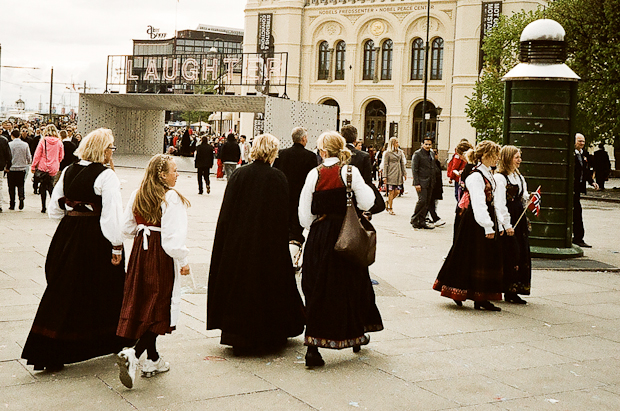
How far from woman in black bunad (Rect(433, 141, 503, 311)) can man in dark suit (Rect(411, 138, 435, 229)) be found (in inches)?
291

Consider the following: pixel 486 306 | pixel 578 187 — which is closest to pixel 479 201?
pixel 486 306

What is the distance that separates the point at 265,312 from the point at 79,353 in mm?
1402

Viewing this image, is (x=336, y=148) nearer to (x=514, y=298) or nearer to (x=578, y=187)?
(x=514, y=298)

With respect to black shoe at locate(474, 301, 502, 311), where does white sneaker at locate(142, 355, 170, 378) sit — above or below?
below

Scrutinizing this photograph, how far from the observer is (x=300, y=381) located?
17.8 feet

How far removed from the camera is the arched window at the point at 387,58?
56312mm

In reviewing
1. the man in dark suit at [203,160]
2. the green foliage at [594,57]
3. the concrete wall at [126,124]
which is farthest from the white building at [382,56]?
the man in dark suit at [203,160]

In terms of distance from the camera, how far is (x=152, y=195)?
17.5 ft

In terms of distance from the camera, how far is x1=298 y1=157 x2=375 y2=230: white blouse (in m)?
5.91

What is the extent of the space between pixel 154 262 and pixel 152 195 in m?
0.46

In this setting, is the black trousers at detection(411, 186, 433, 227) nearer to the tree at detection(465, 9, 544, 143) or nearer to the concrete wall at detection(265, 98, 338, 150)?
Result: the concrete wall at detection(265, 98, 338, 150)

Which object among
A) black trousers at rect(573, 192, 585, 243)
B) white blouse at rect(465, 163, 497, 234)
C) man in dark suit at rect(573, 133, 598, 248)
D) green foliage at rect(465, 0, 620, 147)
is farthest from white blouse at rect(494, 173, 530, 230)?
green foliage at rect(465, 0, 620, 147)

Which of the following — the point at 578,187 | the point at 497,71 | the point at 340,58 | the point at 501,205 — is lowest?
the point at 501,205

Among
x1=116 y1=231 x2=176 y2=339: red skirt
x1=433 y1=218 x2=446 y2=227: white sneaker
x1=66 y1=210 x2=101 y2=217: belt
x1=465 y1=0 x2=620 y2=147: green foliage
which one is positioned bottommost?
x1=433 y1=218 x2=446 y2=227: white sneaker
